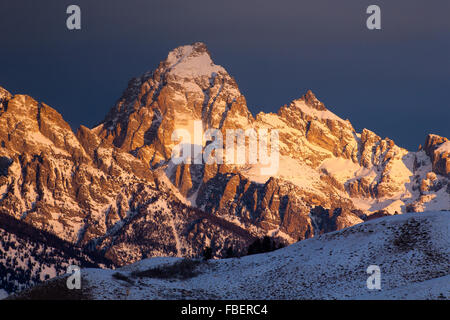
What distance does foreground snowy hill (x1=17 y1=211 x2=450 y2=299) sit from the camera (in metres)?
97.9

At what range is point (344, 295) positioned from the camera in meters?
97.1

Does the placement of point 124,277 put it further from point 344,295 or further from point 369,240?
point 369,240

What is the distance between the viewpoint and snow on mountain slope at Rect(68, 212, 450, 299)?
97931mm

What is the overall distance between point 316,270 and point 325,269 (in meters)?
1.24

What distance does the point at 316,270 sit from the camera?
11006 centimetres

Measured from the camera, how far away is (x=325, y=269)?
110 m

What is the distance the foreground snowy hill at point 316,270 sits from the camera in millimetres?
97875

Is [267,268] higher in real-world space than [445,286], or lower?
higher

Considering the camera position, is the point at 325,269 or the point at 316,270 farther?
the point at 316,270

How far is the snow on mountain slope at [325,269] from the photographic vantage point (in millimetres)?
97931

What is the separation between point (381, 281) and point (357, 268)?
705cm
